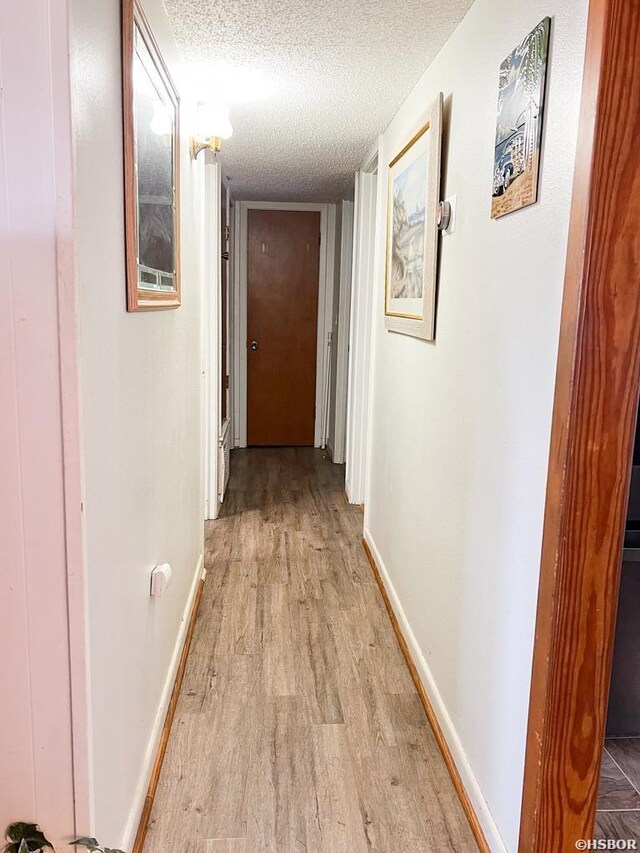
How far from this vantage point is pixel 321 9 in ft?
6.21

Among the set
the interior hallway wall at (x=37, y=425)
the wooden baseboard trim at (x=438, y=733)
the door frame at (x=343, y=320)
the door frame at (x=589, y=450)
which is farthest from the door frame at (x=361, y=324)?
the interior hallway wall at (x=37, y=425)

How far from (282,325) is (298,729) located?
4.25 metres

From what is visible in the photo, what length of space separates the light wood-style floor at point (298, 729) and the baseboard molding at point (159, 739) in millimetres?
30

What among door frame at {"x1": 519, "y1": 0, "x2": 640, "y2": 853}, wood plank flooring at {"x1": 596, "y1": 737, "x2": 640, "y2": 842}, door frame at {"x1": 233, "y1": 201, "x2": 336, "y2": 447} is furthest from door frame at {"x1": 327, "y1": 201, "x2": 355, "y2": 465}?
door frame at {"x1": 519, "y1": 0, "x2": 640, "y2": 853}

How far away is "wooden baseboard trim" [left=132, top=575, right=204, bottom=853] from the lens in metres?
1.66

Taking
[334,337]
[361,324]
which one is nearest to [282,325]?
[334,337]

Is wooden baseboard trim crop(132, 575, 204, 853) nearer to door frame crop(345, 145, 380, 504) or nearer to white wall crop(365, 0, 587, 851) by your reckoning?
white wall crop(365, 0, 587, 851)

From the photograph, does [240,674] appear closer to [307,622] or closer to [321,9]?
[307,622]

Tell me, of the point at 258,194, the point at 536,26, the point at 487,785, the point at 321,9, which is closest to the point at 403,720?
the point at 487,785

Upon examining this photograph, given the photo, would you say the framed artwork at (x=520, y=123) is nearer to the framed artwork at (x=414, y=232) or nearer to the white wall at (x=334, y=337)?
the framed artwork at (x=414, y=232)

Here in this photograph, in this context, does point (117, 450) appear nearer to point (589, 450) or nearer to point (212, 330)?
point (589, 450)

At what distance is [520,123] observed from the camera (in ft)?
4.99

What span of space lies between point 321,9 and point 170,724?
212 cm

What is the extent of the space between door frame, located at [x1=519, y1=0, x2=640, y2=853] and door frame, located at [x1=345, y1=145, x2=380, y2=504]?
2811 millimetres
